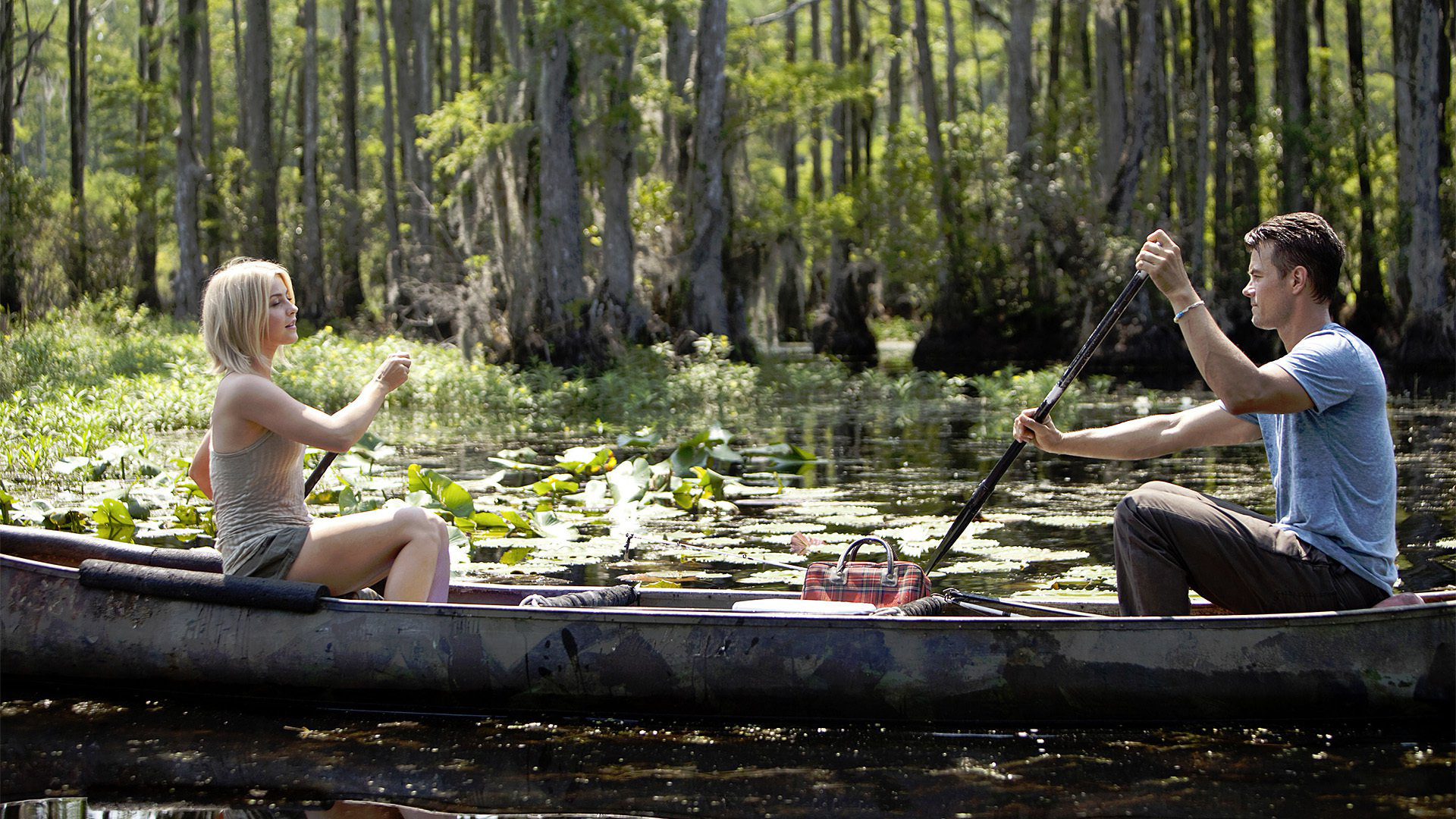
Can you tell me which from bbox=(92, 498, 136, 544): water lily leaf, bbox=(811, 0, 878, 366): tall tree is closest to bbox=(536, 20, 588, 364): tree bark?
bbox=(92, 498, 136, 544): water lily leaf

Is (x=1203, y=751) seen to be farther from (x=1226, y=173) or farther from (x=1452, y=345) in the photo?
(x=1226, y=173)

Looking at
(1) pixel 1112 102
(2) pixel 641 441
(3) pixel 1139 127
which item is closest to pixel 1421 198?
(3) pixel 1139 127

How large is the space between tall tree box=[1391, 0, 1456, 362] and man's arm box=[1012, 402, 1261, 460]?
16.3m

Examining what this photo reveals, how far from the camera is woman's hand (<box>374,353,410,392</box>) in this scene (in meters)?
4.46

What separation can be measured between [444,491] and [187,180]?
19.1 metres

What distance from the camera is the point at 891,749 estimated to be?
4086 millimetres

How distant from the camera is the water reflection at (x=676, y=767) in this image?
11.6 ft

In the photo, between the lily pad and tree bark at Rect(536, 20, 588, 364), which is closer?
the lily pad

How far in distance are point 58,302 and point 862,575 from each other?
1880 centimetres

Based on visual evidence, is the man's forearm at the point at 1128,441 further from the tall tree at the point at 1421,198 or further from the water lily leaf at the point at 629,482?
the tall tree at the point at 1421,198

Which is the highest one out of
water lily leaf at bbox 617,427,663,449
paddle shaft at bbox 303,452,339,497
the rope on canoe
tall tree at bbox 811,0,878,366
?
tall tree at bbox 811,0,878,366

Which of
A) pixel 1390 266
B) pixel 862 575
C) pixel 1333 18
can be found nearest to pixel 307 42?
pixel 1390 266

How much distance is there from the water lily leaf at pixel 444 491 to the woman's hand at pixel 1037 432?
11.0 feet

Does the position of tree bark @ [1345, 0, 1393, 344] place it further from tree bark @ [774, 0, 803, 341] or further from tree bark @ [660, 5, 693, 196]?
tree bark @ [660, 5, 693, 196]
